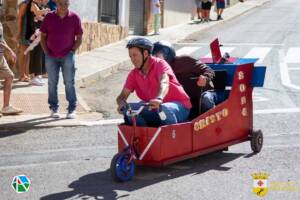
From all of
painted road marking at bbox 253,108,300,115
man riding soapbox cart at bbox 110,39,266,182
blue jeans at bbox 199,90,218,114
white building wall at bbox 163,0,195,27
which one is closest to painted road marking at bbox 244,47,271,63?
painted road marking at bbox 253,108,300,115

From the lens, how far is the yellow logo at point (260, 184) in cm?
668

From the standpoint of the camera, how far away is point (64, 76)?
34.4 feet

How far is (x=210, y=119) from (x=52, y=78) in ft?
11.0

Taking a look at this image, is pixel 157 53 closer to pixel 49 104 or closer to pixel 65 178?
pixel 65 178

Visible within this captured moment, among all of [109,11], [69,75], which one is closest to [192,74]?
[69,75]

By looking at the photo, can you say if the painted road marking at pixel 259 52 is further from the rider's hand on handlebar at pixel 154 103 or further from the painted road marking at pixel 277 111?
the rider's hand on handlebar at pixel 154 103

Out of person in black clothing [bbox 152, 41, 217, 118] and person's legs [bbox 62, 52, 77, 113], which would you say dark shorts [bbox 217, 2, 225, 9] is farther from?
person in black clothing [bbox 152, 41, 217, 118]

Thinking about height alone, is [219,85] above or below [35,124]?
above

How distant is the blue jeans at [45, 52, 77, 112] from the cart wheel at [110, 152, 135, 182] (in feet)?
11.6

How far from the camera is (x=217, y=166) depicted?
7.84m

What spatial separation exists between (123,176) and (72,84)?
3689 mm

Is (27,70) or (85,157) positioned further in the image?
(27,70)

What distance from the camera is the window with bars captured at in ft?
70.5

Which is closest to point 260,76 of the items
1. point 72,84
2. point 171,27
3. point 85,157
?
point 85,157
